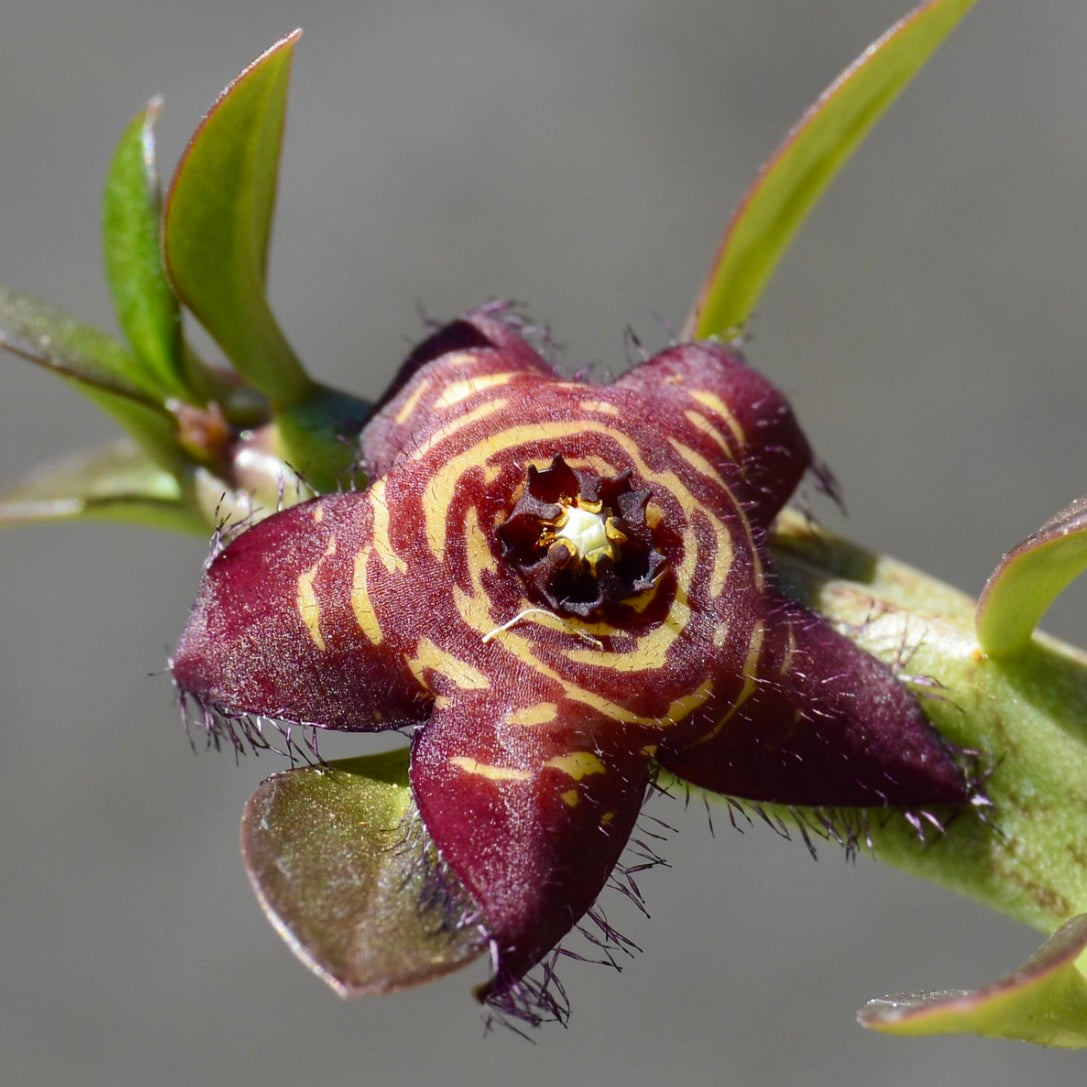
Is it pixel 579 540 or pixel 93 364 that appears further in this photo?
pixel 93 364

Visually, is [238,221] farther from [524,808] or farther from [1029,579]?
[1029,579]

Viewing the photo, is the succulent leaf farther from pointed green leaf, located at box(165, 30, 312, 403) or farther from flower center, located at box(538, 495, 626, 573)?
pointed green leaf, located at box(165, 30, 312, 403)

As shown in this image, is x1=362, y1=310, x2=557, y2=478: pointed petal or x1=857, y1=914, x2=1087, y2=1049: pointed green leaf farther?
x1=362, y1=310, x2=557, y2=478: pointed petal

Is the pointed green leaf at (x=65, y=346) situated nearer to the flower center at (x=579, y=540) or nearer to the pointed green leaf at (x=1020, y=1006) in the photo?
the flower center at (x=579, y=540)

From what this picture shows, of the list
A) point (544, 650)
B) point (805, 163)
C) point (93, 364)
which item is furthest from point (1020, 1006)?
point (93, 364)

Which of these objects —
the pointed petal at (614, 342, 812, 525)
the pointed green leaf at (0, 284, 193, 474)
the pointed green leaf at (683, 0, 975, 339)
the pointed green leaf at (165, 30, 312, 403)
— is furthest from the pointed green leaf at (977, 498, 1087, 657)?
the pointed green leaf at (0, 284, 193, 474)

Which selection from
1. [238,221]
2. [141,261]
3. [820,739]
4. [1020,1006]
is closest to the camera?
[1020,1006]
